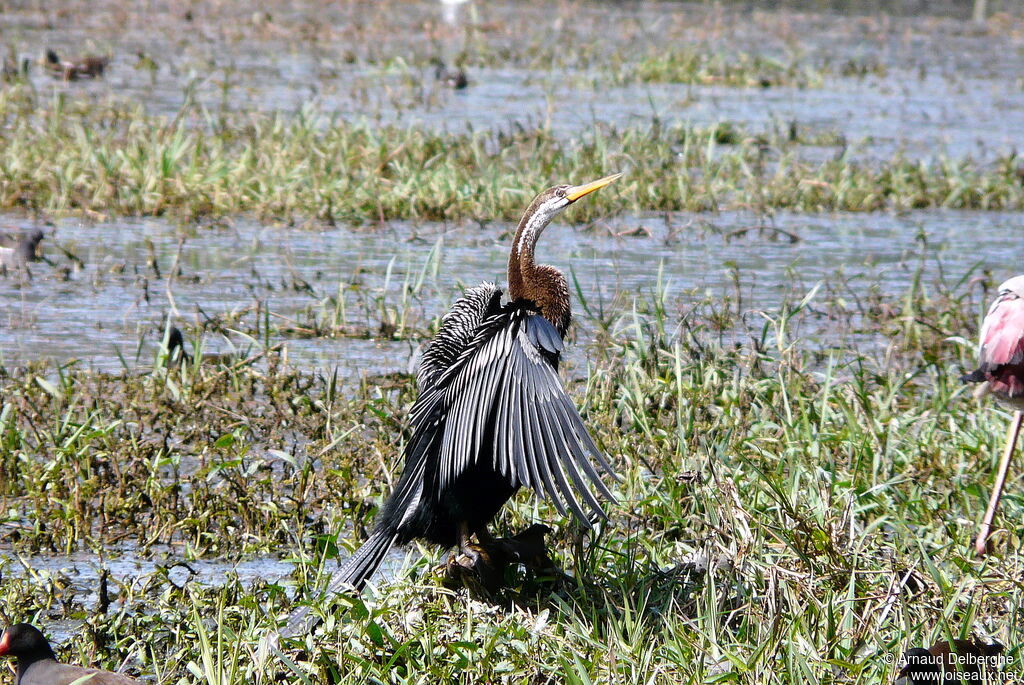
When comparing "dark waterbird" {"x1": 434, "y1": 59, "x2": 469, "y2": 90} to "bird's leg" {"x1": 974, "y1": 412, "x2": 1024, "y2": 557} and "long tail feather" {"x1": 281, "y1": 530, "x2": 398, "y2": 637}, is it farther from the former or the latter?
"long tail feather" {"x1": 281, "y1": 530, "x2": 398, "y2": 637}

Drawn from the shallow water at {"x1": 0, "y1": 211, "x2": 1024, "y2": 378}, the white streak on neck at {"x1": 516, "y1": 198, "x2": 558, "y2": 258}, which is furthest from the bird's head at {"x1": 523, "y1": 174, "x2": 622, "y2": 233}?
the shallow water at {"x1": 0, "y1": 211, "x2": 1024, "y2": 378}

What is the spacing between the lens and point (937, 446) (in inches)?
201

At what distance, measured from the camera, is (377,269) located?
785cm

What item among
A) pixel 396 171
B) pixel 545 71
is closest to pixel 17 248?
pixel 396 171

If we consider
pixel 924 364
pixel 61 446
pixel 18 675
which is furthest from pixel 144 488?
pixel 924 364

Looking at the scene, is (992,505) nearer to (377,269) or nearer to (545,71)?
(377,269)

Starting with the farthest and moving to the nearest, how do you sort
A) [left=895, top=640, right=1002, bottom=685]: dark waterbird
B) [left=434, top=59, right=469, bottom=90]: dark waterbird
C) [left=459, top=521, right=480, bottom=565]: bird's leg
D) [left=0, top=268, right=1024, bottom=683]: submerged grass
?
[left=434, top=59, right=469, bottom=90]: dark waterbird < [left=459, top=521, right=480, bottom=565]: bird's leg < [left=0, top=268, right=1024, bottom=683]: submerged grass < [left=895, top=640, right=1002, bottom=685]: dark waterbird

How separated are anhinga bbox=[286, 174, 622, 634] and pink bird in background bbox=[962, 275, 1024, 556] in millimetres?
1382

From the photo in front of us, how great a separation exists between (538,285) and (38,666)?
176 cm

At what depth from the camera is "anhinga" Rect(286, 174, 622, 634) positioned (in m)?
3.47

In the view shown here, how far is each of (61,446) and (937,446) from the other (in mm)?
3049

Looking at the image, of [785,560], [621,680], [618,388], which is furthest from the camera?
[618,388]

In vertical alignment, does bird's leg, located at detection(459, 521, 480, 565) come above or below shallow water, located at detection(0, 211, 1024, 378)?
above

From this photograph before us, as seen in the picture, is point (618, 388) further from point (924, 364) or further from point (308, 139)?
point (308, 139)
